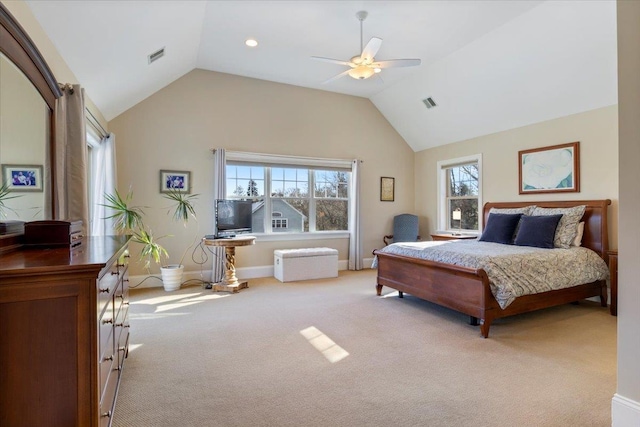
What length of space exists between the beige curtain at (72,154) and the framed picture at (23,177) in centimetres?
39

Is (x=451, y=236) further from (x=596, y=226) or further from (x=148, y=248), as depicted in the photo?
(x=148, y=248)

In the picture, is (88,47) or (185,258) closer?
(88,47)

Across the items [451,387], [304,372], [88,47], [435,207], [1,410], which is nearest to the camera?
[1,410]

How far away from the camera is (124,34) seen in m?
3.10

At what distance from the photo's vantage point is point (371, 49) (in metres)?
3.49

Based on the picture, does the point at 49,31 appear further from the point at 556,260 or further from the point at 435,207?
the point at 435,207

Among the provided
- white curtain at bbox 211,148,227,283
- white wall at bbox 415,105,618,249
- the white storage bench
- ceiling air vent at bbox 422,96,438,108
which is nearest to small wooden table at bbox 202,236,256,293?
white curtain at bbox 211,148,227,283

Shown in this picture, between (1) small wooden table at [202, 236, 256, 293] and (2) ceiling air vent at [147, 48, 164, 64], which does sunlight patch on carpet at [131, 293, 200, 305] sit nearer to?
(1) small wooden table at [202, 236, 256, 293]

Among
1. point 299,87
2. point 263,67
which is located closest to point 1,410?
point 263,67

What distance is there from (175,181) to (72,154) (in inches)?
97.0

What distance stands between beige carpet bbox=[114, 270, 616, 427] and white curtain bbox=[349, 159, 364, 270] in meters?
2.34

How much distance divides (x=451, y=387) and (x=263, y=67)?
4886 mm

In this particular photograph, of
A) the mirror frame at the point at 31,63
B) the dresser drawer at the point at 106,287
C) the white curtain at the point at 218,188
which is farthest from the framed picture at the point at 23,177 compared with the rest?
the white curtain at the point at 218,188

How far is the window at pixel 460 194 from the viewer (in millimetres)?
6008
